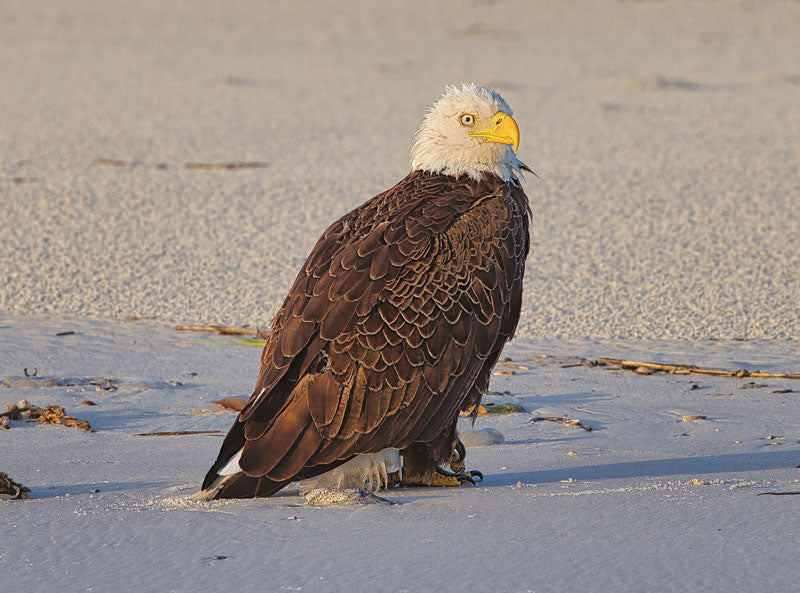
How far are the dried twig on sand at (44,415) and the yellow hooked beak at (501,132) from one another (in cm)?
206

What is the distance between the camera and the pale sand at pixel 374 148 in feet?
26.5

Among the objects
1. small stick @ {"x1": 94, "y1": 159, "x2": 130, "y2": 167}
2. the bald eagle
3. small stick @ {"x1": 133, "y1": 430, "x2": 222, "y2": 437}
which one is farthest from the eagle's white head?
small stick @ {"x1": 94, "y1": 159, "x2": 130, "y2": 167}

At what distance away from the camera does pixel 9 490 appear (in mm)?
4562

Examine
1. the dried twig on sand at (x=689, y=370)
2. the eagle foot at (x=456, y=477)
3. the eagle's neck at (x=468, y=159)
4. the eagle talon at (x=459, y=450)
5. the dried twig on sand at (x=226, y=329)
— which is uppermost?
the eagle's neck at (x=468, y=159)

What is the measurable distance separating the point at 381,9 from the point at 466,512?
17.6m

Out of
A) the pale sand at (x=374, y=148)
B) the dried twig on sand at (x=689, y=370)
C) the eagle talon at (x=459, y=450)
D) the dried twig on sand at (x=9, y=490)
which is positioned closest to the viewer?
the dried twig on sand at (x=9, y=490)

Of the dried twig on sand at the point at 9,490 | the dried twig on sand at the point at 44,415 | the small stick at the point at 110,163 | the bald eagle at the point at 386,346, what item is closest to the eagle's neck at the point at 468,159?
the bald eagle at the point at 386,346

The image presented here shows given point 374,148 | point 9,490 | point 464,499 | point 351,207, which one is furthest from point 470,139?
point 374,148

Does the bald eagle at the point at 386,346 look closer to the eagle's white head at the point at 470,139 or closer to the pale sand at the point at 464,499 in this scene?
the pale sand at the point at 464,499

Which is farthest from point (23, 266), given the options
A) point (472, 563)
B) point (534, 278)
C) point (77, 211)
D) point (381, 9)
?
point (381, 9)

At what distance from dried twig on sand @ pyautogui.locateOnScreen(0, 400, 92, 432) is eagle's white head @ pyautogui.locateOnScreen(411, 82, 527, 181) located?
180 centimetres

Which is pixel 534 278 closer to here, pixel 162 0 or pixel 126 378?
pixel 126 378

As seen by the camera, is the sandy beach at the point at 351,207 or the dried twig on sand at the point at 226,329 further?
the dried twig on sand at the point at 226,329

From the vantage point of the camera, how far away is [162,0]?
21.9 metres
